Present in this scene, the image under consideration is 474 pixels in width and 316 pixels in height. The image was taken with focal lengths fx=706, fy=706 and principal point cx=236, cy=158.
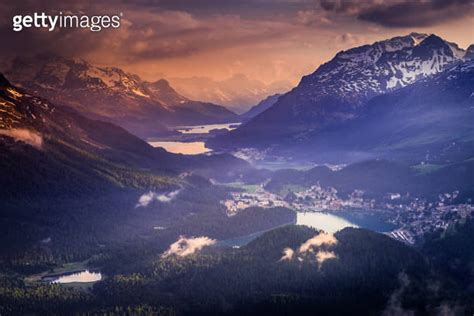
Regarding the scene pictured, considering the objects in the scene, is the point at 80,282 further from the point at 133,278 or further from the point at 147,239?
the point at 147,239

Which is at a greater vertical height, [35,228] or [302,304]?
[35,228]

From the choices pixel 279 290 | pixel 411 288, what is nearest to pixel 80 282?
pixel 279 290

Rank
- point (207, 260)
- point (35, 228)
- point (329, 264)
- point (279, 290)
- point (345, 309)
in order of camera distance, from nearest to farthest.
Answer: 1. point (345, 309)
2. point (279, 290)
3. point (329, 264)
4. point (207, 260)
5. point (35, 228)

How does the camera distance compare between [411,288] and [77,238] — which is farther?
[77,238]

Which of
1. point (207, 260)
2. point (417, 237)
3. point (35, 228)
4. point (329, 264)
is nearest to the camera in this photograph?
point (329, 264)

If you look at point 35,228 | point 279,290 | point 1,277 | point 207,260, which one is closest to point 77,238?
point 35,228

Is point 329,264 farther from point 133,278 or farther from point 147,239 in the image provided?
point 147,239
